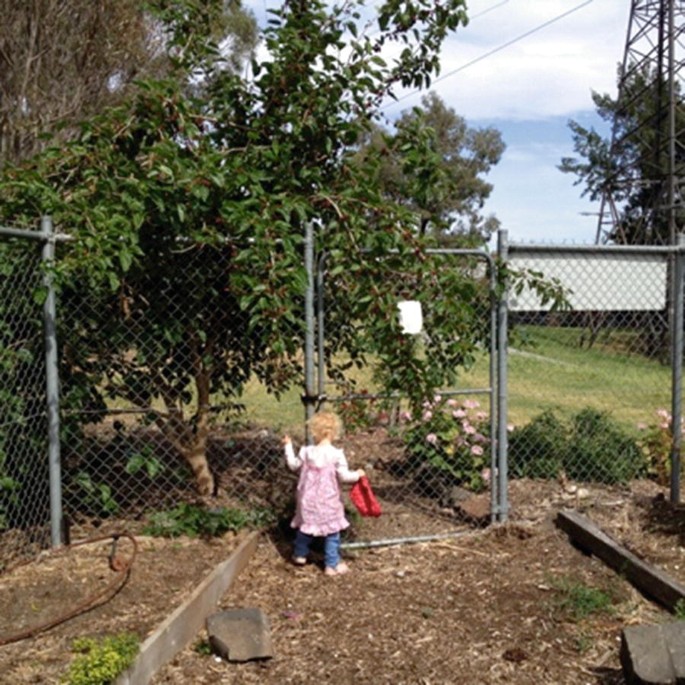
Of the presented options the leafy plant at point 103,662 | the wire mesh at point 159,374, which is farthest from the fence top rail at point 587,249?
the leafy plant at point 103,662

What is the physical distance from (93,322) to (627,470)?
14.0 ft

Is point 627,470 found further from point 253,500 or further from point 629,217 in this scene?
point 629,217

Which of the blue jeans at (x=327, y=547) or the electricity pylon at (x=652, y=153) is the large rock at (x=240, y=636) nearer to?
the blue jeans at (x=327, y=547)

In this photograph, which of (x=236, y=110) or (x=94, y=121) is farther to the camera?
(x=236, y=110)

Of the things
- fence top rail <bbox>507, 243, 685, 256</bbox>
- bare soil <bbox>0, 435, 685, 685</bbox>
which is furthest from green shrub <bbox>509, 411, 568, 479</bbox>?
fence top rail <bbox>507, 243, 685, 256</bbox>

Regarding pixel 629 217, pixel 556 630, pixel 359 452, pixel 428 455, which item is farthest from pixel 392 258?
pixel 629 217

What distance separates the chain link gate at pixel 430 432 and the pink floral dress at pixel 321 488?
0.40 m

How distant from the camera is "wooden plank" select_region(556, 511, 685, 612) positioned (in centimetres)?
439

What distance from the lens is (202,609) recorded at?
426 cm

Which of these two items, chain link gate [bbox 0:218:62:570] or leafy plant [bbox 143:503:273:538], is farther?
leafy plant [bbox 143:503:273:538]

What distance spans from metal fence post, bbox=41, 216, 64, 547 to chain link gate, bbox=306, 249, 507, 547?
1.56 meters

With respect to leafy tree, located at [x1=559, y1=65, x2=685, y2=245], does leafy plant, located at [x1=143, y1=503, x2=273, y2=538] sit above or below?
below

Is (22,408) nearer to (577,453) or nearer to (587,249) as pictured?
(587,249)

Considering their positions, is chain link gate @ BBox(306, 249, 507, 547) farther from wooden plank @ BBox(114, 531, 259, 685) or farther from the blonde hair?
wooden plank @ BBox(114, 531, 259, 685)
